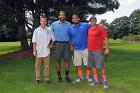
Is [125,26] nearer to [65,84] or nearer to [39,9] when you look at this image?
[39,9]

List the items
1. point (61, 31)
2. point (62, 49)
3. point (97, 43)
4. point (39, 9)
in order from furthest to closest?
point (39, 9), point (62, 49), point (61, 31), point (97, 43)

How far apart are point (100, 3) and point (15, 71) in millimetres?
16324

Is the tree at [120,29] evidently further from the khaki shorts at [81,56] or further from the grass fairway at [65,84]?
the khaki shorts at [81,56]

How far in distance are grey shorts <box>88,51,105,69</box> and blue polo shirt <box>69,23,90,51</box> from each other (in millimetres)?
582

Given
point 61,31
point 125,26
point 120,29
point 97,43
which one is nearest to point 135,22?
point 125,26

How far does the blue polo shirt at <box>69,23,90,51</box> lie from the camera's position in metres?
12.3

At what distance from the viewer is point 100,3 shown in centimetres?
3106

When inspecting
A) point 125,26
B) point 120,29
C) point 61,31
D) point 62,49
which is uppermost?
point 61,31

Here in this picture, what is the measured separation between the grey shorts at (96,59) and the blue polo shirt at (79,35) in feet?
1.91

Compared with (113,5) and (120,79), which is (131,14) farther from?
(120,79)

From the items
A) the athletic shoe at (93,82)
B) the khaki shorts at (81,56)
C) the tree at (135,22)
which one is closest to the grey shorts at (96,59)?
the khaki shorts at (81,56)

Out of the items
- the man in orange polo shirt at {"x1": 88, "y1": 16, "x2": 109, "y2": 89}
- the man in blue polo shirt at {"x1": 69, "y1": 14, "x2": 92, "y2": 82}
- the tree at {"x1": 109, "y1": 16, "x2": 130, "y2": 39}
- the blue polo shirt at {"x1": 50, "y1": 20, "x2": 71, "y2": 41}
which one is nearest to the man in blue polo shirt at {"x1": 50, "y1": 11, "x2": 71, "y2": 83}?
the blue polo shirt at {"x1": 50, "y1": 20, "x2": 71, "y2": 41}

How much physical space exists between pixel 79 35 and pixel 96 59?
42.9 inches

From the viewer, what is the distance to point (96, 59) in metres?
11.7
